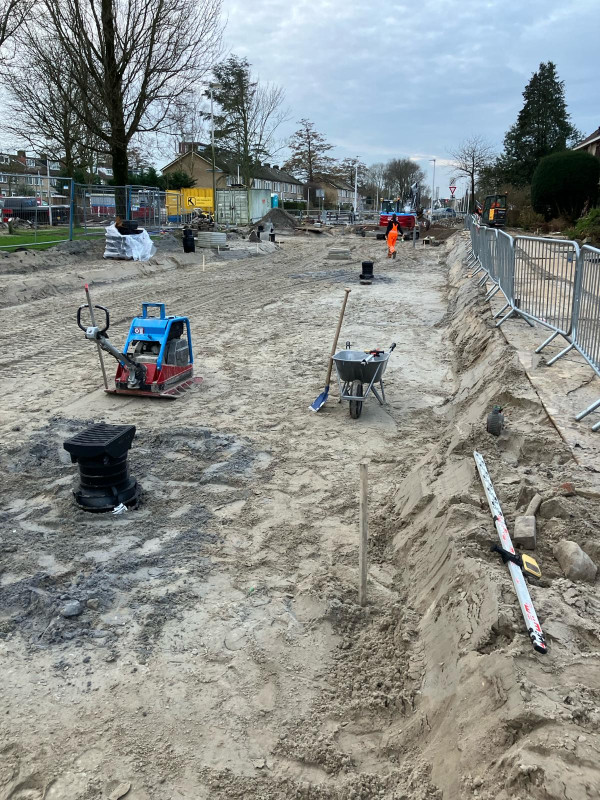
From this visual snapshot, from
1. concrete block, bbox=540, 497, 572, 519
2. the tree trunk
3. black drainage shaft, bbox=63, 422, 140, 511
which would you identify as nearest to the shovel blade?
black drainage shaft, bbox=63, 422, 140, 511

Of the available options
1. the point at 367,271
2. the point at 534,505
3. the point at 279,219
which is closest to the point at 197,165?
the point at 279,219

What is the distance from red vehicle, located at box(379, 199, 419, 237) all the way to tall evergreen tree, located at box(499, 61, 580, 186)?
8.55 meters

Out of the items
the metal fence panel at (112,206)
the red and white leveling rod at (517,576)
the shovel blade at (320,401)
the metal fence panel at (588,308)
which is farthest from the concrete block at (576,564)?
the metal fence panel at (112,206)

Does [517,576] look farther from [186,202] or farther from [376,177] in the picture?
[376,177]

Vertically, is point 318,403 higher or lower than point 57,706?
higher

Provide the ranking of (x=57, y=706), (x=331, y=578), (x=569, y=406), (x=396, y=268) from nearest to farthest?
(x=57, y=706), (x=331, y=578), (x=569, y=406), (x=396, y=268)

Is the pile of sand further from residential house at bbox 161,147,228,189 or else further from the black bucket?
residential house at bbox 161,147,228,189

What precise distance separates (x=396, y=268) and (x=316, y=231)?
2017 centimetres

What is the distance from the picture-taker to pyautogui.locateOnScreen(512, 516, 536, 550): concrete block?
12.9ft

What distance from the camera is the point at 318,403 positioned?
26.5 feet

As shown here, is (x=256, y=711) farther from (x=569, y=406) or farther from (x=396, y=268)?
(x=396, y=268)

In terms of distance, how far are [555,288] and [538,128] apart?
40.5 m

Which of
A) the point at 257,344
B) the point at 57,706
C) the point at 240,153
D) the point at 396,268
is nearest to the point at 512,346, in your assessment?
the point at 257,344

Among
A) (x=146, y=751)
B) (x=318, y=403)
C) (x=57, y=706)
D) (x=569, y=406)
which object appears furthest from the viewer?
(x=318, y=403)
